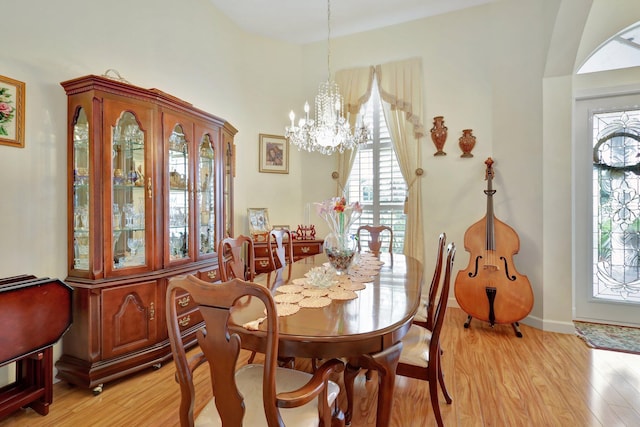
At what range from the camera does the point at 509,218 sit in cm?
324

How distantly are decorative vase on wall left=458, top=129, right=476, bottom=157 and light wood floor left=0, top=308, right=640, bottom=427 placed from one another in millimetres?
A: 2081

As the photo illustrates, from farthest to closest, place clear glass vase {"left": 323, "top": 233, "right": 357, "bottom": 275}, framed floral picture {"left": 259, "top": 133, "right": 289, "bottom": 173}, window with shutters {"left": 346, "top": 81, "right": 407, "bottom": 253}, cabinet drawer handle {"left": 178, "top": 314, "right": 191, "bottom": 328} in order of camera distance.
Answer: framed floral picture {"left": 259, "top": 133, "right": 289, "bottom": 173}, window with shutters {"left": 346, "top": 81, "right": 407, "bottom": 253}, cabinet drawer handle {"left": 178, "top": 314, "right": 191, "bottom": 328}, clear glass vase {"left": 323, "top": 233, "right": 357, "bottom": 275}

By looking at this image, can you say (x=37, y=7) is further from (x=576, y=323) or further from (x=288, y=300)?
(x=576, y=323)

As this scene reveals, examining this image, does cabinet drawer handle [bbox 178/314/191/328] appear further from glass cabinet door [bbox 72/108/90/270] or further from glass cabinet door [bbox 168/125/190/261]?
glass cabinet door [bbox 72/108/90/270]

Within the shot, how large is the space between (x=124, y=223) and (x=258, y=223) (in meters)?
1.76

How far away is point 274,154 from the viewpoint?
4.15m

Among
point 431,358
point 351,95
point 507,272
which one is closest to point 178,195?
point 431,358

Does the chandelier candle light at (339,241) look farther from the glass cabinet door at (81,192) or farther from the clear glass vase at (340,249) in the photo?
the glass cabinet door at (81,192)

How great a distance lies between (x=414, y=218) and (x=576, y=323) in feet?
6.42

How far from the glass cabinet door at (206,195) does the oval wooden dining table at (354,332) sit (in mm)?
1406

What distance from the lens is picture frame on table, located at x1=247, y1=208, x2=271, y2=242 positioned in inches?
148

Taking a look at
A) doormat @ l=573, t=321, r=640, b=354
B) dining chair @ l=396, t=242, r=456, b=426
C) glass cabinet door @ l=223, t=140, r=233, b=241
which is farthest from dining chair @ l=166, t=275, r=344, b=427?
doormat @ l=573, t=321, r=640, b=354

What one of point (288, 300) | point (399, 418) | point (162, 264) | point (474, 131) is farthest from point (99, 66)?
point (474, 131)

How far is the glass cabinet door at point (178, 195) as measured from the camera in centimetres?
245
